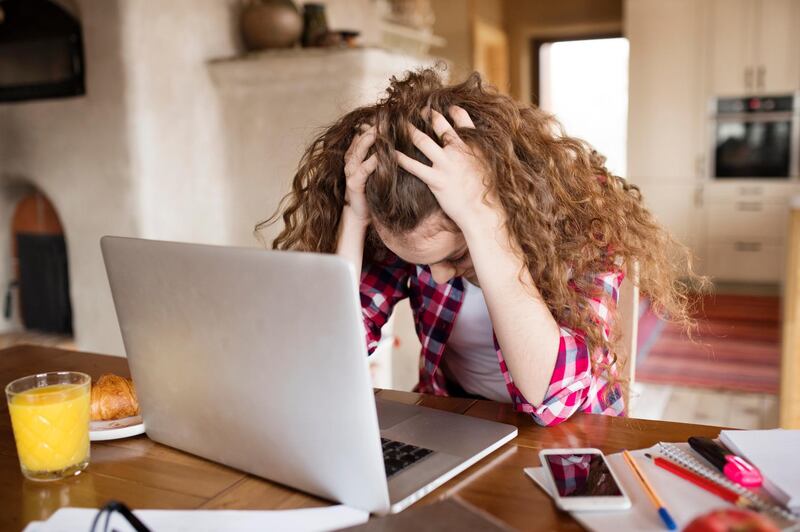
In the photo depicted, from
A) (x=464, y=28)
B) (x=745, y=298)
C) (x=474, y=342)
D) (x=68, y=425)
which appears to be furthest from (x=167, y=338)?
(x=464, y=28)

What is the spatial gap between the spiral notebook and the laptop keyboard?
13 centimetres

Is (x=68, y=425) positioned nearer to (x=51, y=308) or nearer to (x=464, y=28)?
(x=51, y=308)

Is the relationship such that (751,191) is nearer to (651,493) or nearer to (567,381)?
(567,381)

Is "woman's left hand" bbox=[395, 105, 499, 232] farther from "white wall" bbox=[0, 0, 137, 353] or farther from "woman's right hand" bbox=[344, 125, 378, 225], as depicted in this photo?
A: "white wall" bbox=[0, 0, 137, 353]

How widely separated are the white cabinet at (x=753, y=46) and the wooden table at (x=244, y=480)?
4.79 meters

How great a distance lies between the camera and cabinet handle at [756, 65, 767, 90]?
505 cm

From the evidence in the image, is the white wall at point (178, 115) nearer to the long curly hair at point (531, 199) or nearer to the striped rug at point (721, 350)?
the long curly hair at point (531, 199)

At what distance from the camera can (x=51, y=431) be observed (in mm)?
872

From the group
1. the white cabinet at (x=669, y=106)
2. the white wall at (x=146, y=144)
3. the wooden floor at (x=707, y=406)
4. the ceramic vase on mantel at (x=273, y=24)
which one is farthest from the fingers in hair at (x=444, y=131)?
the white cabinet at (x=669, y=106)

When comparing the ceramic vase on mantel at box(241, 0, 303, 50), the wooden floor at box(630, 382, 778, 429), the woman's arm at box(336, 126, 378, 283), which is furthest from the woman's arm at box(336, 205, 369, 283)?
the ceramic vase on mantel at box(241, 0, 303, 50)

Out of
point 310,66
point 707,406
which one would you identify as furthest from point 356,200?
point 707,406

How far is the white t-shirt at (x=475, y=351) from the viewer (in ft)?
4.32

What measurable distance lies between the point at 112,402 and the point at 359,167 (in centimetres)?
49

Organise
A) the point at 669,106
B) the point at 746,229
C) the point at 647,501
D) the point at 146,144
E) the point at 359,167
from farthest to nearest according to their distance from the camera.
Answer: the point at 669,106 < the point at 746,229 < the point at 146,144 < the point at 359,167 < the point at 647,501
